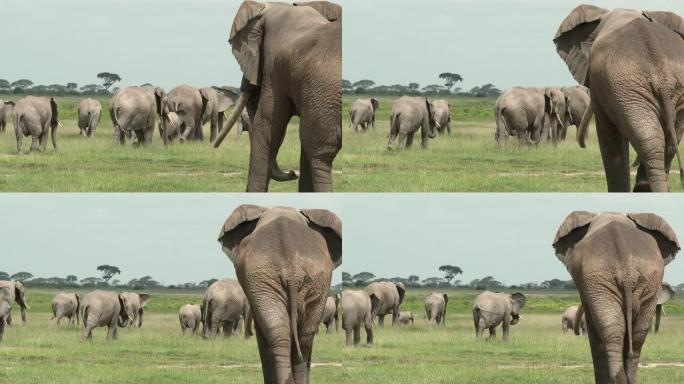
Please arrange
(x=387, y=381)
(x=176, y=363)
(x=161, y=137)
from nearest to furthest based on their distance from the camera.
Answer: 1. (x=387, y=381)
2. (x=176, y=363)
3. (x=161, y=137)

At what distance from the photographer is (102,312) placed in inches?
1084

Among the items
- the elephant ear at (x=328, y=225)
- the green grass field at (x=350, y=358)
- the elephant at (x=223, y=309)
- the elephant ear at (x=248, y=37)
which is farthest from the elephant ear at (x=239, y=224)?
the elephant at (x=223, y=309)

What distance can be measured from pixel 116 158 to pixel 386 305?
4604 millimetres

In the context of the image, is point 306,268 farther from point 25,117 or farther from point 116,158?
point 25,117

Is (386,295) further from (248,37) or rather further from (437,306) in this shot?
(248,37)

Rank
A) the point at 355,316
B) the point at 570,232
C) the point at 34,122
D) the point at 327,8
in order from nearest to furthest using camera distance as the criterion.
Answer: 1. the point at 327,8
2. the point at 570,232
3. the point at 355,316
4. the point at 34,122

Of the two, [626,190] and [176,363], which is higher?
[626,190]

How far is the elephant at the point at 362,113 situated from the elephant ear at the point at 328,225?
1826 centimetres

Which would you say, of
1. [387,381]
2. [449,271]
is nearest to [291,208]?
[387,381]

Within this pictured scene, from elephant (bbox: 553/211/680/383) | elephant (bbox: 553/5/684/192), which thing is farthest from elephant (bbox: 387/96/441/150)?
elephant (bbox: 553/5/684/192)

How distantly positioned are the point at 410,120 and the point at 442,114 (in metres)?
3.68

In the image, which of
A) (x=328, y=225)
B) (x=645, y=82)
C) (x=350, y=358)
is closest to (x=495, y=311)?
(x=350, y=358)

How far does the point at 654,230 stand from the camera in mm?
12867

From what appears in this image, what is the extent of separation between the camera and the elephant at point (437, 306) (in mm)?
30634
